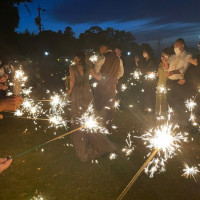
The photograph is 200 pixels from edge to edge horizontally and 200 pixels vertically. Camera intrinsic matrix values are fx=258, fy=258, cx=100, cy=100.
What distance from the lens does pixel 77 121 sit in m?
5.59

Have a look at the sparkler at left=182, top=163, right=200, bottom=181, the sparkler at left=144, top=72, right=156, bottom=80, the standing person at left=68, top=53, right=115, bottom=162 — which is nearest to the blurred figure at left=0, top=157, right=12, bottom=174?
the standing person at left=68, top=53, right=115, bottom=162

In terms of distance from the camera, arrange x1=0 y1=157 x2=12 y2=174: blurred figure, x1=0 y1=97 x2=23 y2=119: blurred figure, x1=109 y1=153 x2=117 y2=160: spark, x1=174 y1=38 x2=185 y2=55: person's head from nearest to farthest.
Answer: x1=0 y1=97 x2=23 y2=119: blurred figure, x1=0 y1=157 x2=12 y2=174: blurred figure, x1=109 y1=153 x2=117 y2=160: spark, x1=174 y1=38 x2=185 y2=55: person's head

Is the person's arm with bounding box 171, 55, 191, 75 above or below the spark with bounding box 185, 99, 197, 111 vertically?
above

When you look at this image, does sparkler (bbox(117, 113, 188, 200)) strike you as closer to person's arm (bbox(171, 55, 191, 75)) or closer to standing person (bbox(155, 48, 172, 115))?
standing person (bbox(155, 48, 172, 115))

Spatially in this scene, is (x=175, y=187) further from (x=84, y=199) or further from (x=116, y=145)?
(x=116, y=145)

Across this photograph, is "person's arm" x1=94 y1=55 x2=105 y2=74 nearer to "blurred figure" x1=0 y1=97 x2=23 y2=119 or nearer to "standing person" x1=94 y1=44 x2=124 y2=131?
"standing person" x1=94 y1=44 x2=124 y2=131

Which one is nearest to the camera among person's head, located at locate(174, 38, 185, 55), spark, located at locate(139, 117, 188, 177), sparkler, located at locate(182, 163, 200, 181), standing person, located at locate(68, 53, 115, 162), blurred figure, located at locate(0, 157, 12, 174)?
blurred figure, located at locate(0, 157, 12, 174)

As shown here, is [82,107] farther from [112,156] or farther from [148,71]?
[148,71]

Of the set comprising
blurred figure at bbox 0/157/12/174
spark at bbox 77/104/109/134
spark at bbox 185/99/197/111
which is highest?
spark at bbox 185/99/197/111

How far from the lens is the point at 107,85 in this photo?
7.05 metres

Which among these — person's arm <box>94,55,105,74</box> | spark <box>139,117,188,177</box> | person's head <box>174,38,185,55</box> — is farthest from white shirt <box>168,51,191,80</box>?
person's arm <box>94,55,105,74</box>

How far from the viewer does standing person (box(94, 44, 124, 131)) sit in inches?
265

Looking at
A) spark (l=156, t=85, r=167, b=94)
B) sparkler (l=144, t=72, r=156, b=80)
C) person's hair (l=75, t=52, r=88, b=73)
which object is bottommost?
person's hair (l=75, t=52, r=88, b=73)

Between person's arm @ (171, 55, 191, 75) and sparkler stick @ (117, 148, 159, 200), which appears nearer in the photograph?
sparkler stick @ (117, 148, 159, 200)
